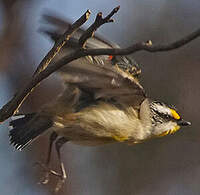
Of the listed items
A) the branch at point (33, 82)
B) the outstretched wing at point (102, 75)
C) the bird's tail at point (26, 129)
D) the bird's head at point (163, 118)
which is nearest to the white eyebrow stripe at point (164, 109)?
the bird's head at point (163, 118)

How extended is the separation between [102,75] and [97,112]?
59 centimetres

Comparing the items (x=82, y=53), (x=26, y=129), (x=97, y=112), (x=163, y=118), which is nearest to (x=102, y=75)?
(x=97, y=112)

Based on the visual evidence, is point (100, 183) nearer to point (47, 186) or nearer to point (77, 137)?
point (47, 186)

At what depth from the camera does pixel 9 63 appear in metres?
5.83

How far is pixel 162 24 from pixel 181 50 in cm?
55

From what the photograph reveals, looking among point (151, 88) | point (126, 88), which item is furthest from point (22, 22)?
point (126, 88)

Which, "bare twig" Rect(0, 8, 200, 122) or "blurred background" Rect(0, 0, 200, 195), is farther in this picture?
"blurred background" Rect(0, 0, 200, 195)

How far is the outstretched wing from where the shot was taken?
3.18m

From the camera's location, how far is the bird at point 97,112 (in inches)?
137

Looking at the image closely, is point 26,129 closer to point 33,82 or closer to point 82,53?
point 33,82

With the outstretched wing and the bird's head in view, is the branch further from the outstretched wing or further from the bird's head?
the bird's head

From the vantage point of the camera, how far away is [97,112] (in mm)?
3803

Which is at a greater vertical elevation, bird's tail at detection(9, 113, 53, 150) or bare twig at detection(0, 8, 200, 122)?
bare twig at detection(0, 8, 200, 122)

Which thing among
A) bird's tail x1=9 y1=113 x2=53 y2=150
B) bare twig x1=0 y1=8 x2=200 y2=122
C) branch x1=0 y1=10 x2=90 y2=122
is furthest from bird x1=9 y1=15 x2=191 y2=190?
bare twig x1=0 y1=8 x2=200 y2=122
